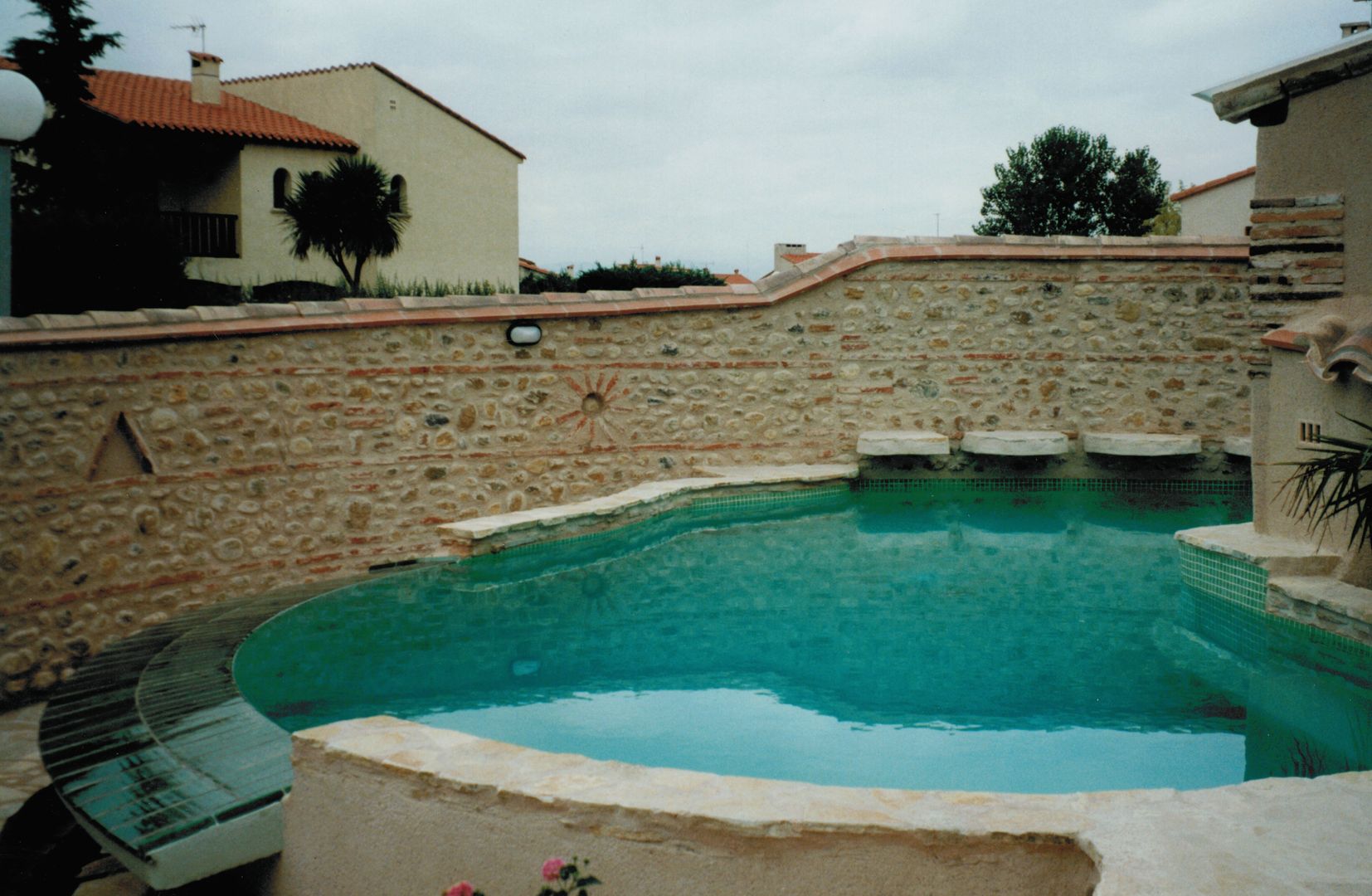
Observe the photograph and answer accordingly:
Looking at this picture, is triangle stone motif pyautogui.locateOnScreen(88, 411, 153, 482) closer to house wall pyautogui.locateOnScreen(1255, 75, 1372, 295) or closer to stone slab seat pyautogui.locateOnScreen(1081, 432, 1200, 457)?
house wall pyautogui.locateOnScreen(1255, 75, 1372, 295)

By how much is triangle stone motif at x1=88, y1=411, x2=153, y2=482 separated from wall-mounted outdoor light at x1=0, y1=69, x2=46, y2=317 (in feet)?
3.11

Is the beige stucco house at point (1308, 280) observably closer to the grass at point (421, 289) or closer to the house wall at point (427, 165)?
the grass at point (421, 289)

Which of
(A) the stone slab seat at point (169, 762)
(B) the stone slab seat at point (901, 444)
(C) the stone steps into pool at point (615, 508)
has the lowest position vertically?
(A) the stone slab seat at point (169, 762)

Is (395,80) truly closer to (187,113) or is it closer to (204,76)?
(204,76)

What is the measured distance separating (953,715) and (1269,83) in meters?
4.14

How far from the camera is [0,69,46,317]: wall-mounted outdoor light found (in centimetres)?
626

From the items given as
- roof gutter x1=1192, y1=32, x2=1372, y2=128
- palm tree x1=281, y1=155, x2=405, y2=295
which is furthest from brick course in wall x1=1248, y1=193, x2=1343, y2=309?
palm tree x1=281, y1=155, x2=405, y2=295

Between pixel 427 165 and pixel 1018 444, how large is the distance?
19308 mm

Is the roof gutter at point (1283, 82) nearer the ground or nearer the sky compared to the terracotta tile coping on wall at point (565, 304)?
nearer the sky

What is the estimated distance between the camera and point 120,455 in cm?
668

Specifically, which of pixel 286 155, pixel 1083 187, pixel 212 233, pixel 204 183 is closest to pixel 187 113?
pixel 204 183

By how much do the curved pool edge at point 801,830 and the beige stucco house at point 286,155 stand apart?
766 inches

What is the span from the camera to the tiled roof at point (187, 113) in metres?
21.9

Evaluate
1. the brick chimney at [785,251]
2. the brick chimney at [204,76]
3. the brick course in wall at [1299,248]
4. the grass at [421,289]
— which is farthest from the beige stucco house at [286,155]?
the brick course in wall at [1299,248]
